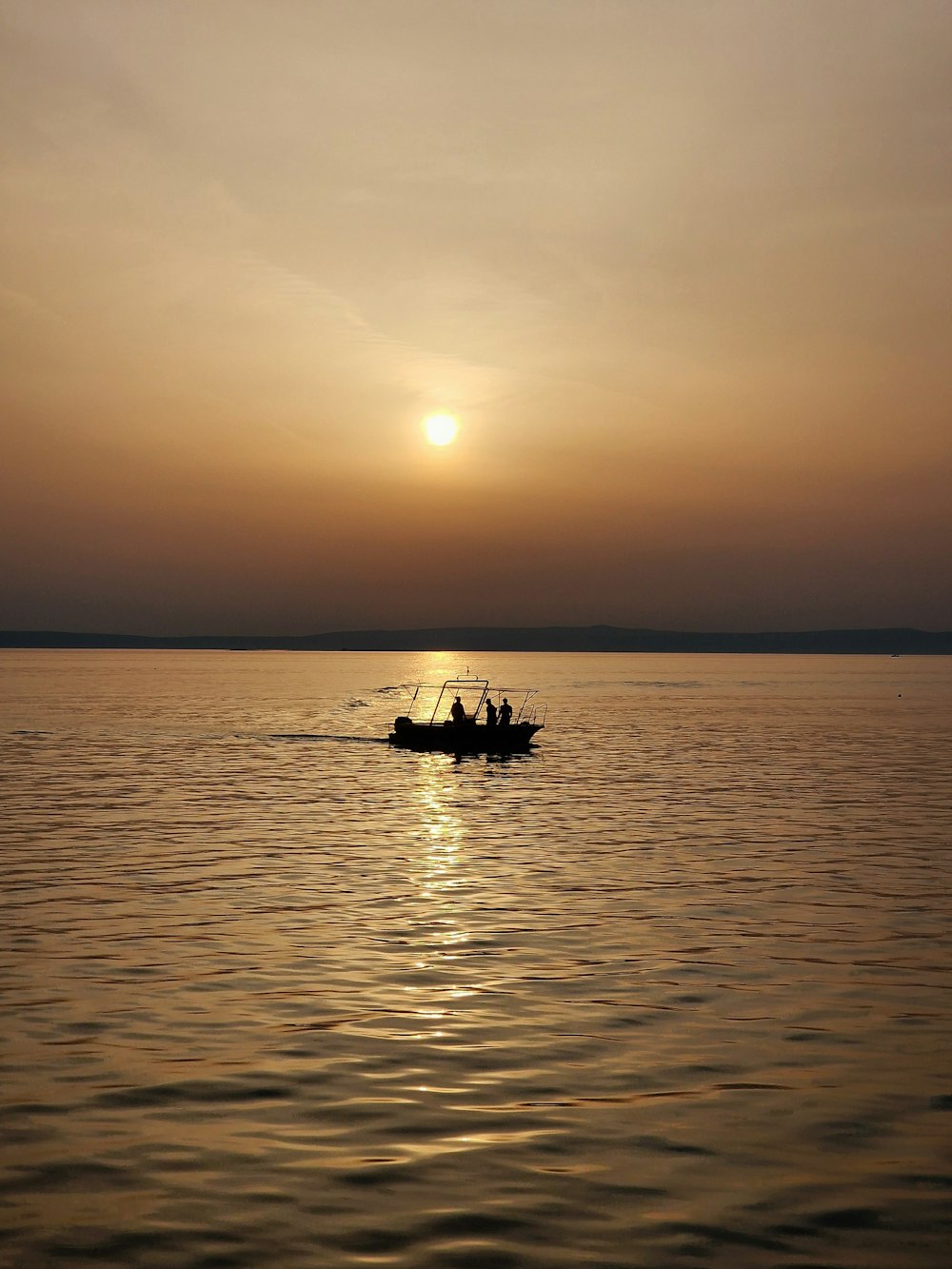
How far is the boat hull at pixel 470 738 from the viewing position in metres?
66.1

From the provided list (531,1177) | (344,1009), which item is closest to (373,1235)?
(531,1177)

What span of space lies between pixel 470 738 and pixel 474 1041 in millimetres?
50854

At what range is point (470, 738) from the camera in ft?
218

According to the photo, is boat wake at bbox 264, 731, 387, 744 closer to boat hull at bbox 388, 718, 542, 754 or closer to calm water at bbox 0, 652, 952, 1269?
boat hull at bbox 388, 718, 542, 754

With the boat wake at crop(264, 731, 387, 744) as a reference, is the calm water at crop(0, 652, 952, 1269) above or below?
above

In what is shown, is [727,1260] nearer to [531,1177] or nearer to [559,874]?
[531,1177]

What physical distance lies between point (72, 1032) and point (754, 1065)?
29.2ft

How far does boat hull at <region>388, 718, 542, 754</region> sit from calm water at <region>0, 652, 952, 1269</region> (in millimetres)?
26137

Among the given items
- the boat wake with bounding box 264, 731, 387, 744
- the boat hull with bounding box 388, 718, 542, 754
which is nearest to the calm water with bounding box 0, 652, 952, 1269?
the boat hull with bounding box 388, 718, 542, 754

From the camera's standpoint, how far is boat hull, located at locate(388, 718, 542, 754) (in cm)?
6606

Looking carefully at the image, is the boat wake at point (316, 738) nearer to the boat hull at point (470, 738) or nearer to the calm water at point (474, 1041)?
the boat hull at point (470, 738)

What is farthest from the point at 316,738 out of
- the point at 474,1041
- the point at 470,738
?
the point at 474,1041

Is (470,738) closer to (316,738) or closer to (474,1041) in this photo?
(316,738)

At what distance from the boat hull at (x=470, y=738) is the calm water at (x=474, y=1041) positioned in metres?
A: 26.1
